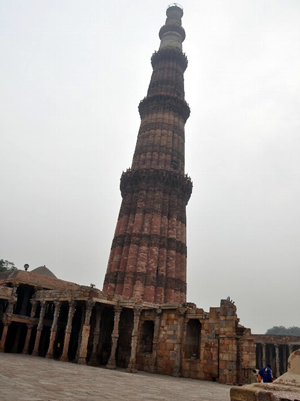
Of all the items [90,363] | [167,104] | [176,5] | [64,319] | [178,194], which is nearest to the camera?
[90,363]

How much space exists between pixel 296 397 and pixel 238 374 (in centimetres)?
1458

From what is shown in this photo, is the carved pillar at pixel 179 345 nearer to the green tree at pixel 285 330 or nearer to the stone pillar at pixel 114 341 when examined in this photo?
the stone pillar at pixel 114 341

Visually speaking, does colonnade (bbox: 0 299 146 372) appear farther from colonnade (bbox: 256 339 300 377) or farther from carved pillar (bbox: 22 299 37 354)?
colonnade (bbox: 256 339 300 377)

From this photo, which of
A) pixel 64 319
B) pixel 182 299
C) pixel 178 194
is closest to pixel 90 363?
pixel 64 319

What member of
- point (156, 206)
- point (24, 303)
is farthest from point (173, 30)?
point (24, 303)

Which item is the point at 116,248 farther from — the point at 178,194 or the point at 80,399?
the point at 80,399

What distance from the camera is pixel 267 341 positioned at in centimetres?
3262

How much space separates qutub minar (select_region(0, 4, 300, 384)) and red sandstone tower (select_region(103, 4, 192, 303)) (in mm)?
90

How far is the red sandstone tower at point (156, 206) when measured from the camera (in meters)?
27.5

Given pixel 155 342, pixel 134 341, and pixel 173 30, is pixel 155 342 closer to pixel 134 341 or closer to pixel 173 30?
pixel 134 341

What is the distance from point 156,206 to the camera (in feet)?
99.5

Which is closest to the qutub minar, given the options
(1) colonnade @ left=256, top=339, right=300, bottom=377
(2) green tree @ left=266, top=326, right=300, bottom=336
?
(1) colonnade @ left=256, top=339, right=300, bottom=377

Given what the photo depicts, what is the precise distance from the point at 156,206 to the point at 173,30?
25.9 meters

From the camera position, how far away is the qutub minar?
17.5 metres
